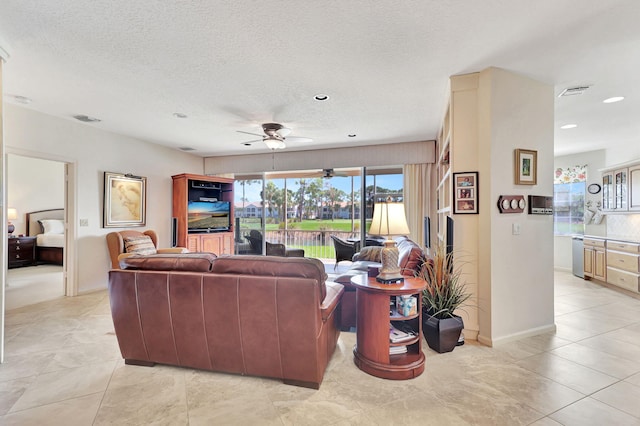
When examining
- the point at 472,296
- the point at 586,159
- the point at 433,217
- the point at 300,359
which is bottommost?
the point at 300,359

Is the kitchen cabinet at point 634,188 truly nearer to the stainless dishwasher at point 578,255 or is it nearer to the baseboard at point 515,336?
the stainless dishwasher at point 578,255

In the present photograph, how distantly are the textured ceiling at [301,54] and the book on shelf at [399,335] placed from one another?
7.79 feet

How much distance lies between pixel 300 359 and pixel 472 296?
1892 mm

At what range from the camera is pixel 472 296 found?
9.98 feet

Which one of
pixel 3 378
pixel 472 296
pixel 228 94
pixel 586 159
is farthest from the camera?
pixel 586 159

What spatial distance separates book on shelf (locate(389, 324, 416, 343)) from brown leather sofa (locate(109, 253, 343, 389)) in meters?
0.50

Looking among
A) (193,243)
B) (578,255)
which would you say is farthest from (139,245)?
(578,255)

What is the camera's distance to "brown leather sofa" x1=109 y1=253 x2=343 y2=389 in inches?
83.4

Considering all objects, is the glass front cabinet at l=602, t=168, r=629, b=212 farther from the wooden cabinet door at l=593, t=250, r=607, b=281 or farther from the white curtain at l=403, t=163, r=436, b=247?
the white curtain at l=403, t=163, r=436, b=247

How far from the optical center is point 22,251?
22.7ft

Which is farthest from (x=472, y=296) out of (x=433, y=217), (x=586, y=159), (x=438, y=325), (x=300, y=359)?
(x=586, y=159)

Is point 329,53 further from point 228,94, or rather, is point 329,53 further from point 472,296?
point 472,296

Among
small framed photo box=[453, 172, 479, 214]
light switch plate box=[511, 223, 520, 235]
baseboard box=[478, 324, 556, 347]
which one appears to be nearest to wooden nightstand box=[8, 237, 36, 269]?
small framed photo box=[453, 172, 479, 214]

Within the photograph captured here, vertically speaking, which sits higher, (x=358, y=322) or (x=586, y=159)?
(x=586, y=159)
